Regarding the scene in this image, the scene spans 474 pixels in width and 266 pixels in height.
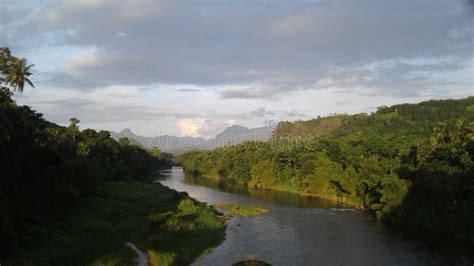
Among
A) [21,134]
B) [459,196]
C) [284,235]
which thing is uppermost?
[21,134]

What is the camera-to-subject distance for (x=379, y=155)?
87.2m

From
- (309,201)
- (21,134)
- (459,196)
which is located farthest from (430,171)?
(21,134)

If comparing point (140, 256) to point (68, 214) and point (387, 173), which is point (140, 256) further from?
point (387, 173)

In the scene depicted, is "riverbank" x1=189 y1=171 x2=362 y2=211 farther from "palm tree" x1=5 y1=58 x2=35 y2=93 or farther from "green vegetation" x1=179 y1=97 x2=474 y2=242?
"palm tree" x1=5 y1=58 x2=35 y2=93

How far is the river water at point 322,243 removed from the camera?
38.6 m

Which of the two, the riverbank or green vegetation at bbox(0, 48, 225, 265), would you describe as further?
the riverbank

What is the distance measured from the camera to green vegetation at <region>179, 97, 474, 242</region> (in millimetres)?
48750

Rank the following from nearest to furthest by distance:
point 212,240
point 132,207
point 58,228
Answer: point 58,228 < point 212,240 < point 132,207

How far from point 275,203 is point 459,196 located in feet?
108

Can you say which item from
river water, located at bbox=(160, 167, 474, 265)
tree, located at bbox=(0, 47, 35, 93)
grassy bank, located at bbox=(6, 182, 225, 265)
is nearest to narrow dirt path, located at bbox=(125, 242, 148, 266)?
grassy bank, located at bbox=(6, 182, 225, 265)

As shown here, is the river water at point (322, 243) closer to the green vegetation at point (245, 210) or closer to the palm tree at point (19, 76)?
the green vegetation at point (245, 210)

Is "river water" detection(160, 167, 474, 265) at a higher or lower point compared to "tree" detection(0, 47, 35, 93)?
lower

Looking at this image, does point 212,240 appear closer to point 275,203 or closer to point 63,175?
point 63,175

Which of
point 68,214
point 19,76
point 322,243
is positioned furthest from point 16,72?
point 322,243
